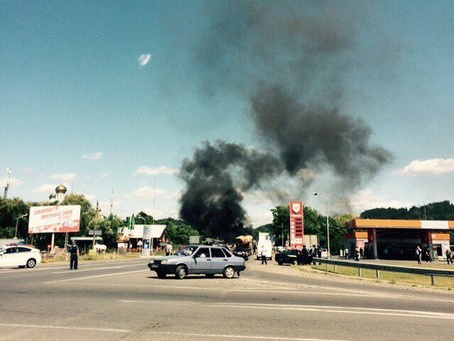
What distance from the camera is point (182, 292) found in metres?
13.2

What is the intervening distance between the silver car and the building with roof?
39716 millimetres

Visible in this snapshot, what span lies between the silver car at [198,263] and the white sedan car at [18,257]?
506 inches

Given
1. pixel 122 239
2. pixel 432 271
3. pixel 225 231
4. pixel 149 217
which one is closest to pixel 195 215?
pixel 225 231

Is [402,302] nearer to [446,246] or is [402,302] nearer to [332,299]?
[332,299]

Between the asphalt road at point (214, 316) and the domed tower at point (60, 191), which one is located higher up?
the domed tower at point (60, 191)

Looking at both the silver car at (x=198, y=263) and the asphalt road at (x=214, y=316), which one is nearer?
the asphalt road at (x=214, y=316)

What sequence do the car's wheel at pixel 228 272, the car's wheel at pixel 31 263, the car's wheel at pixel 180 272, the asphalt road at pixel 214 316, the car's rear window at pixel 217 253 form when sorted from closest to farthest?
the asphalt road at pixel 214 316, the car's wheel at pixel 180 272, the car's rear window at pixel 217 253, the car's wheel at pixel 228 272, the car's wheel at pixel 31 263

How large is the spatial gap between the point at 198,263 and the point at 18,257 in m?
15.3

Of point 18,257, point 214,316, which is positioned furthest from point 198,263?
point 18,257

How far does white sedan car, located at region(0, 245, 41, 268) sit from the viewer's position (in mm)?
25609

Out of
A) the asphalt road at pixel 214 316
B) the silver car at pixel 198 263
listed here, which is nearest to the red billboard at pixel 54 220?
the silver car at pixel 198 263

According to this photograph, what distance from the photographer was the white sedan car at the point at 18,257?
84.0ft

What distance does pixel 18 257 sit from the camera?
26.3m

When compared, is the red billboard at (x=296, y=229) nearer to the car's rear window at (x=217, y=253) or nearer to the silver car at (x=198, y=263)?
the silver car at (x=198, y=263)
